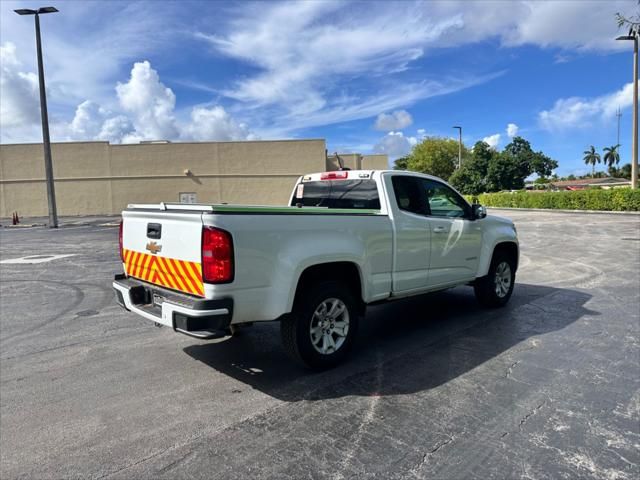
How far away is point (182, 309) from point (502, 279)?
4.97 metres

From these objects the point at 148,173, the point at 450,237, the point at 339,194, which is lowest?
the point at 450,237

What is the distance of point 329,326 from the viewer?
4500mm

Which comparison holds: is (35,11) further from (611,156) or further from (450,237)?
(611,156)

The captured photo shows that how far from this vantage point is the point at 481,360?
15.5ft

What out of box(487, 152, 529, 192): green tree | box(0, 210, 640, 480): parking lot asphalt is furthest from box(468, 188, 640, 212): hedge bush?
box(0, 210, 640, 480): parking lot asphalt

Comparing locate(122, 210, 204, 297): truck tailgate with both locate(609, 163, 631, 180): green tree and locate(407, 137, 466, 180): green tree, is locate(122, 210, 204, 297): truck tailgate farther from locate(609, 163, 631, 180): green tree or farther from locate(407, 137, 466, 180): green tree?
locate(609, 163, 631, 180): green tree

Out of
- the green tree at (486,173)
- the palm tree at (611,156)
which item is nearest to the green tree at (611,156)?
the palm tree at (611,156)

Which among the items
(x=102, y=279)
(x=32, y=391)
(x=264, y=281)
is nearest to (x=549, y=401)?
(x=264, y=281)

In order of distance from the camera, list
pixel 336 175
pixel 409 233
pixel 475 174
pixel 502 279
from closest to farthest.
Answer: pixel 409 233 < pixel 336 175 < pixel 502 279 < pixel 475 174

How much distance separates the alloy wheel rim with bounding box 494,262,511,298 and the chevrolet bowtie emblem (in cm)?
472

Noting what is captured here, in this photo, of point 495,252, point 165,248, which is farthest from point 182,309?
point 495,252

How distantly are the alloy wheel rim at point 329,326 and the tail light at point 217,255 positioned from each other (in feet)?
3.38

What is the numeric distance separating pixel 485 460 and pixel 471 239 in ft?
11.8

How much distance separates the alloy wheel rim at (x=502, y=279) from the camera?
6.78 metres
